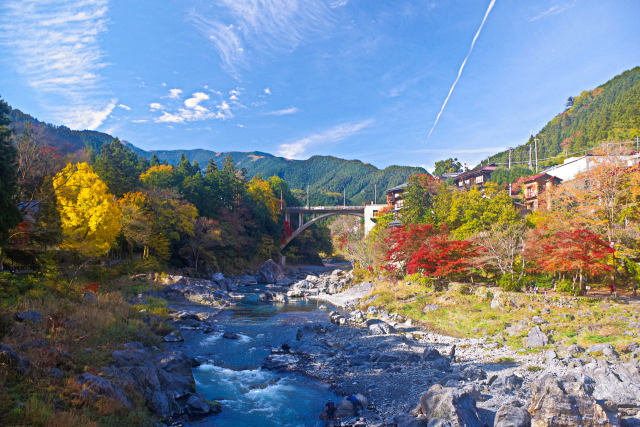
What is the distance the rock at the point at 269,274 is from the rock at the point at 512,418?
112ft

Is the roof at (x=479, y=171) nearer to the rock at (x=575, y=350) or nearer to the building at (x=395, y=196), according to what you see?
the building at (x=395, y=196)

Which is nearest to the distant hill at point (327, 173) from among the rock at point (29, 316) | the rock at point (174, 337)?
the rock at point (174, 337)

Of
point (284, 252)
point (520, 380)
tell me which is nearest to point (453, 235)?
point (520, 380)

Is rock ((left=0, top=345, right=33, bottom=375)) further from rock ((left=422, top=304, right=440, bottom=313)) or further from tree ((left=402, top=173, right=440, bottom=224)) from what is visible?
tree ((left=402, top=173, right=440, bottom=224))

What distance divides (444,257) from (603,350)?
32.0 feet

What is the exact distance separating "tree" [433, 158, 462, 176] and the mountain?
13412 millimetres

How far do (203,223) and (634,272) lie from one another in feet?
109

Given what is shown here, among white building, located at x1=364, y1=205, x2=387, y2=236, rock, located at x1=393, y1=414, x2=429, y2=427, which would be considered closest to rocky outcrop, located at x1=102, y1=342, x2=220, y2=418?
rock, located at x1=393, y1=414, x2=429, y2=427

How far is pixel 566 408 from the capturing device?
714 cm

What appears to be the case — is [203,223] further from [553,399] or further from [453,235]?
[553,399]

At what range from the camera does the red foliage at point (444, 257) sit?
20266 millimetres

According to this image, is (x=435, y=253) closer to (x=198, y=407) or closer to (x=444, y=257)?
(x=444, y=257)

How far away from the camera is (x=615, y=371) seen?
9.58 metres

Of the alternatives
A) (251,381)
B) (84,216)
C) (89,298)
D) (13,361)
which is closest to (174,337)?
(89,298)
